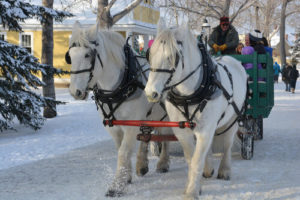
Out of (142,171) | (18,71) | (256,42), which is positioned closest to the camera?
(142,171)

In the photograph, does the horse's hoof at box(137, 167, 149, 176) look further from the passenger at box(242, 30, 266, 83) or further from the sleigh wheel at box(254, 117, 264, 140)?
the sleigh wheel at box(254, 117, 264, 140)

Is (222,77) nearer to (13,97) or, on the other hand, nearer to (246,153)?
(246,153)

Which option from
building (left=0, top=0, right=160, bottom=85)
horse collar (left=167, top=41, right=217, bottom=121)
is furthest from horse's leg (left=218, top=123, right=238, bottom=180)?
building (left=0, top=0, right=160, bottom=85)

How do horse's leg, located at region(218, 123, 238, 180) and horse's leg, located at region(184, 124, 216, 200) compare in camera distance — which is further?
horse's leg, located at region(218, 123, 238, 180)

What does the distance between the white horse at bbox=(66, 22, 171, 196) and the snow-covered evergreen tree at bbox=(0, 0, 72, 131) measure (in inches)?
177

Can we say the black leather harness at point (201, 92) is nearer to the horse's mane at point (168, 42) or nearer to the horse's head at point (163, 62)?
the horse's head at point (163, 62)

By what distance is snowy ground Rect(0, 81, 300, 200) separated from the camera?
562cm

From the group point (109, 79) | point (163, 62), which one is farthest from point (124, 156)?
point (163, 62)

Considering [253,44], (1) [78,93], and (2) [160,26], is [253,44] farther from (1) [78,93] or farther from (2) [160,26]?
(1) [78,93]

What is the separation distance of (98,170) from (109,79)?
6.24 feet

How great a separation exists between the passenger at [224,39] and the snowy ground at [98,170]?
210 centimetres

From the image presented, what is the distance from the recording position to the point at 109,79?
573 centimetres

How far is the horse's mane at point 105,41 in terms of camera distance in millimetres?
5363

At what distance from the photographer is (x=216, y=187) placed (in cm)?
584
